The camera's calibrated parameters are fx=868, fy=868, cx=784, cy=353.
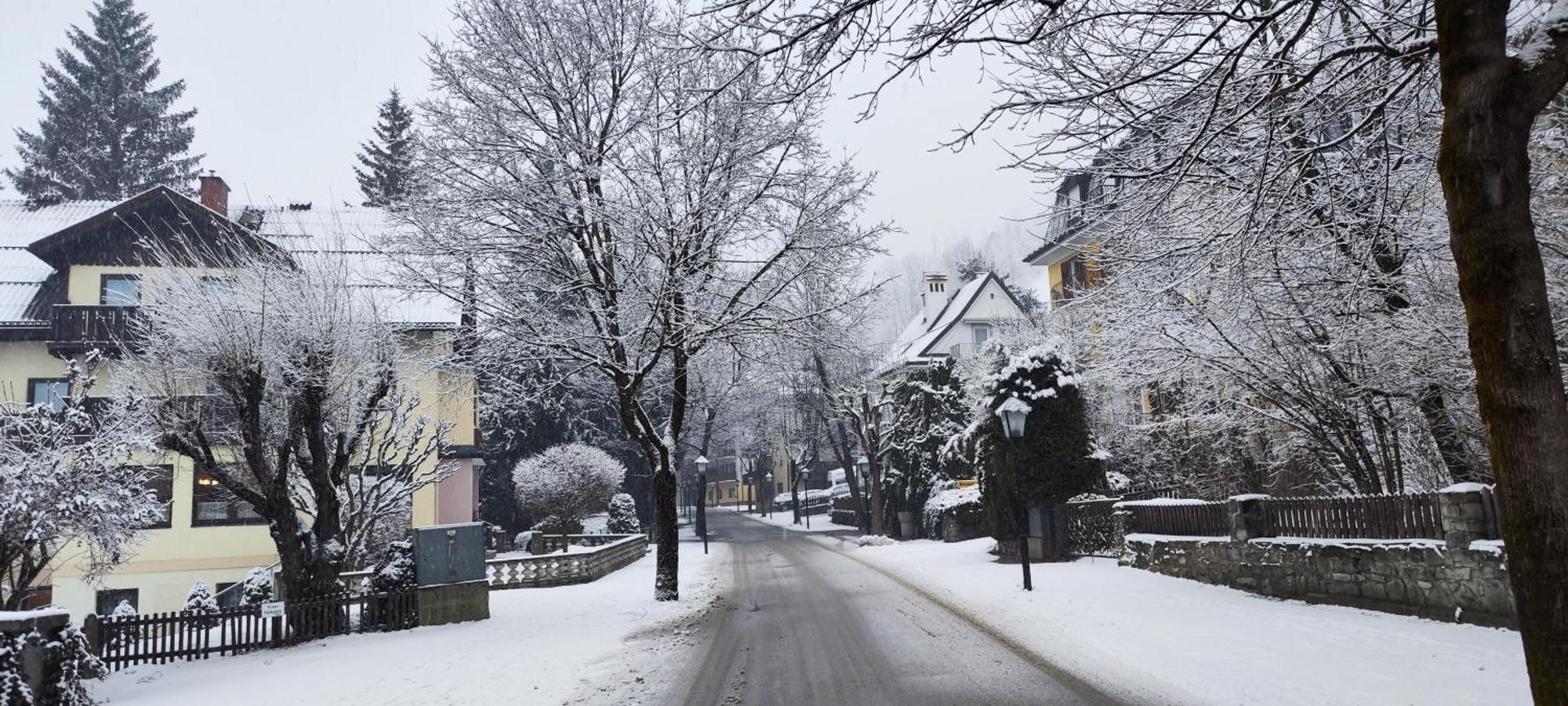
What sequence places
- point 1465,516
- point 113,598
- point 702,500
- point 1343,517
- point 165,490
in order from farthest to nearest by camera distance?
point 702,500, point 165,490, point 113,598, point 1343,517, point 1465,516

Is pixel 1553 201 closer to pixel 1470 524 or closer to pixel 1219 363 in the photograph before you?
pixel 1470 524

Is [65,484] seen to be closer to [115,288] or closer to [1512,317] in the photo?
[115,288]

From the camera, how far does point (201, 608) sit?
49.7 feet

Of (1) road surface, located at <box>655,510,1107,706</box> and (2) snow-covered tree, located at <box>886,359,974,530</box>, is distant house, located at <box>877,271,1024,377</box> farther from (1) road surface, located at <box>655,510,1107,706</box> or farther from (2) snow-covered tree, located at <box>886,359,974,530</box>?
(1) road surface, located at <box>655,510,1107,706</box>

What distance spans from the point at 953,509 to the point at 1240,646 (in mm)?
19583

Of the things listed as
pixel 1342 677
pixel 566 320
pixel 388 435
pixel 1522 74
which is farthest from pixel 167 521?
pixel 1522 74

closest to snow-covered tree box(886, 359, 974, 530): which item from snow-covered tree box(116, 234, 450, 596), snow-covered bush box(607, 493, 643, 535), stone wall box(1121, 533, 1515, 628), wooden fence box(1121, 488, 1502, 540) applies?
snow-covered bush box(607, 493, 643, 535)

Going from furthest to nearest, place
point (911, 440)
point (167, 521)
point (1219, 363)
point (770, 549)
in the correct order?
point (911, 440), point (770, 549), point (167, 521), point (1219, 363)

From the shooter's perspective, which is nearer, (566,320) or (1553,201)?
(1553,201)

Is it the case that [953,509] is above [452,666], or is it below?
above

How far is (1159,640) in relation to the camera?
30.9 feet

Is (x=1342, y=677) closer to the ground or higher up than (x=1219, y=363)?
closer to the ground

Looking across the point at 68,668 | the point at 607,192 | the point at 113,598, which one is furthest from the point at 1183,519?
the point at 113,598

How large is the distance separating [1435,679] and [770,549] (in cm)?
2564
